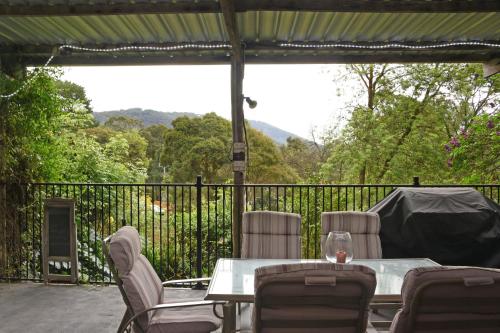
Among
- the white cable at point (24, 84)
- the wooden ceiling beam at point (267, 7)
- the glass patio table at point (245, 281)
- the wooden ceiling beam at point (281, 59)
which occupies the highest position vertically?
the wooden ceiling beam at point (267, 7)

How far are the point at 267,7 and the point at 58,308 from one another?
11.2ft

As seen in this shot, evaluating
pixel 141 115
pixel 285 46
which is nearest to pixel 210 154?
pixel 141 115

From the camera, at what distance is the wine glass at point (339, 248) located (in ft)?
8.34

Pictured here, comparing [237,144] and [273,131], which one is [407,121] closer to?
[273,131]

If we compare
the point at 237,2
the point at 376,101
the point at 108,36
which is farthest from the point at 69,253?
the point at 376,101

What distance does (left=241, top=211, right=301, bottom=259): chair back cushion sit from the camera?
3430 millimetres

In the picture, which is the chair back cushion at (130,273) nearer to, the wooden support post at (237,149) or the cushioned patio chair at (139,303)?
the cushioned patio chair at (139,303)

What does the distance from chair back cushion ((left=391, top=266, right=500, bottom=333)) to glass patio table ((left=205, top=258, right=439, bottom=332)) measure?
1.57ft

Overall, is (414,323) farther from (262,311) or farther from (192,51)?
(192,51)

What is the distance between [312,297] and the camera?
167 cm

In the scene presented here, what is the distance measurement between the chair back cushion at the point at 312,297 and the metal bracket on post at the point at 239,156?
343 centimetres

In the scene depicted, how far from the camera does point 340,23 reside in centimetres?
457

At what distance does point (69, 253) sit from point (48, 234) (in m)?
0.33

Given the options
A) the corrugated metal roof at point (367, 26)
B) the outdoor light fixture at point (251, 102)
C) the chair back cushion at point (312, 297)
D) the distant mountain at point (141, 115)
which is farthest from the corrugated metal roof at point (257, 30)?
the distant mountain at point (141, 115)
